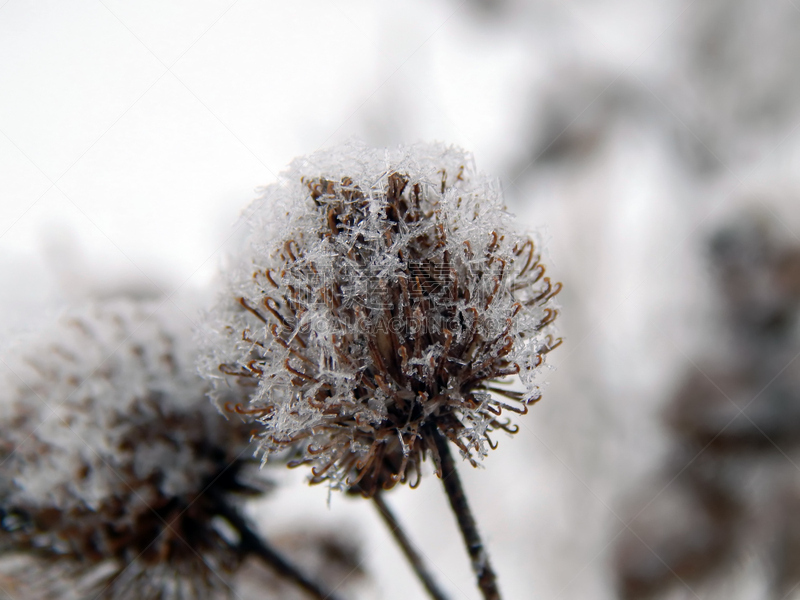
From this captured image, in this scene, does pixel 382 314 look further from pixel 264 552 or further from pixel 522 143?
pixel 522 143

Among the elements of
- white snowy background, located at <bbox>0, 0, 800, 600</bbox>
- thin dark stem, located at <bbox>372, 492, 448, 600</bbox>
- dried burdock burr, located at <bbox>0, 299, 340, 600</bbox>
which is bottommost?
thin dark stem, located at <bbox>372, 492, 448, 600</bbox>

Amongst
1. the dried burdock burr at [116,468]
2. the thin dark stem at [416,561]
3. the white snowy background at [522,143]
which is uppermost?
the white snowy background at [522,143]

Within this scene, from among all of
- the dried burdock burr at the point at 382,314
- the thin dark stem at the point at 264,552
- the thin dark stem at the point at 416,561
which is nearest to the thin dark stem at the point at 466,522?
the dried burdock burr at the point at 382,314

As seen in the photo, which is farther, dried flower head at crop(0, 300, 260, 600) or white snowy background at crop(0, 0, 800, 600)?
white snowy background at crop(0, 0, 800, 600)

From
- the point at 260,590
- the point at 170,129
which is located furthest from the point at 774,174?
the point at 170,129

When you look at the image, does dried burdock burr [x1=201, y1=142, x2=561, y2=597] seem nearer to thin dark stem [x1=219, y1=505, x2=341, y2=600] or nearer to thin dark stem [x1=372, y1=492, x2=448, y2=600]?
thin dark stem [x1=372, y1=492, x2=448, y2=600]

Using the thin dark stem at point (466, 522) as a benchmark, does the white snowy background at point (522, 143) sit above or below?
above

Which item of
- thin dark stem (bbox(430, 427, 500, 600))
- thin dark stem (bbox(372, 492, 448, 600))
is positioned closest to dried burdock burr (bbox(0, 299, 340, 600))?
thin dark stem (bbox(372, 492, 448, 600))

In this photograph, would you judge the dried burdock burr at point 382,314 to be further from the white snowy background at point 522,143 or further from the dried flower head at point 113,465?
the white snowy background at point 522,143
